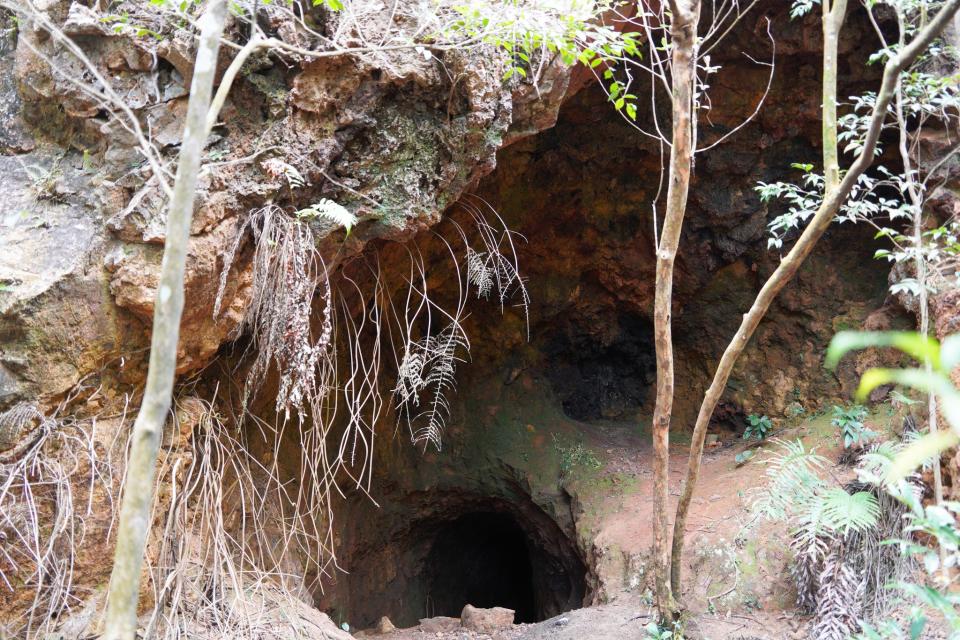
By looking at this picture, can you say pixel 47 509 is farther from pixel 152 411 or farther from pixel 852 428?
pixel 852 428

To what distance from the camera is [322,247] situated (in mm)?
3660

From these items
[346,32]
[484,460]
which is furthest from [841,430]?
[346,32]

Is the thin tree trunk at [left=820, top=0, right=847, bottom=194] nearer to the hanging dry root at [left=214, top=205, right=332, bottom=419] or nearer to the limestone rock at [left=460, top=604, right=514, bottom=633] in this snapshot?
the hanging dry root at [left=214, top=205, right=332, bottom=419]

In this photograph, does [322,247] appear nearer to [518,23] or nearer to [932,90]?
[518,23]

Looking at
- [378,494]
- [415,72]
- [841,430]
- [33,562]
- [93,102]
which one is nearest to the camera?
[33,562]

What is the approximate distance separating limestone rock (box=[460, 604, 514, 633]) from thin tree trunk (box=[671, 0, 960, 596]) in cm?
177

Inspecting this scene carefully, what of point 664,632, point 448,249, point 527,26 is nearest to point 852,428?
point 664,632


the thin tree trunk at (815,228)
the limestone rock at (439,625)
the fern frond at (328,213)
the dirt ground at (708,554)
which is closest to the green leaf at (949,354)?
the thin tree trunk at (815,228)

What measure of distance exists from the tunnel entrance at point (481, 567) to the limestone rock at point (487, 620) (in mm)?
2262

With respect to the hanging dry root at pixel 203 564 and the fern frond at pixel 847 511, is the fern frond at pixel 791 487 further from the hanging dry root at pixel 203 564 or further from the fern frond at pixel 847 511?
the hanging dry root at pixel 203 564

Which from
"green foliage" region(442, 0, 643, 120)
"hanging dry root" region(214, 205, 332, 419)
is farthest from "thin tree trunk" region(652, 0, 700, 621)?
"hanging dry root" region(214, 205, 332, 419)

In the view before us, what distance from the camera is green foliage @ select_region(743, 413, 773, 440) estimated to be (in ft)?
20.4

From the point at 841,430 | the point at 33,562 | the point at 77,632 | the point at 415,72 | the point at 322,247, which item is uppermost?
the point at 415,72

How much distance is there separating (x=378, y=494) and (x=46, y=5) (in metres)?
4.69
